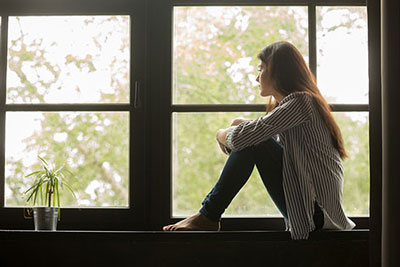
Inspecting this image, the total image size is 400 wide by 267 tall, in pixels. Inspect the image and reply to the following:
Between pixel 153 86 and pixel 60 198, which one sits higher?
pixel 153 86

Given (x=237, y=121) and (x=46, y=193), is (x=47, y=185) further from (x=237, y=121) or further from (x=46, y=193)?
(x=237, y=121)

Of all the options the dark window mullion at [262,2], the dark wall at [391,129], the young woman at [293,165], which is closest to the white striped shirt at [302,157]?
the young woman at [293,165]

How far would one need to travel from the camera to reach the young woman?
7.83 ft

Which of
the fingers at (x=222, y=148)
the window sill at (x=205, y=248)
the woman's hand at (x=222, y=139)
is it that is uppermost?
the woman's hand at (x=222, y=139)

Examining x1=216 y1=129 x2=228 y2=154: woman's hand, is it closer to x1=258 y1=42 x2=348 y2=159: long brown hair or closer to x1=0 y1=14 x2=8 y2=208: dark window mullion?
x1=258 y1=42 x2=348 y2=159: long brown hair

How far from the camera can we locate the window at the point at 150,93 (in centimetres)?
276

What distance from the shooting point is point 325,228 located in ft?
7.97

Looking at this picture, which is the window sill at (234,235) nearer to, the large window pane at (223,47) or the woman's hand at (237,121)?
the woman's hand at (237,121)

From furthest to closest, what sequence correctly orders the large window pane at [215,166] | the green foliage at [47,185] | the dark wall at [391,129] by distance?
1. the large window pane at [215,166]
2. the green foliage at [47,185]
3. the dark wall at [391,129]

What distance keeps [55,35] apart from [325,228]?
1.48 m

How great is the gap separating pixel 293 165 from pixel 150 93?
2.46ft

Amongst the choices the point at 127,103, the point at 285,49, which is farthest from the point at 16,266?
the point at 285,49

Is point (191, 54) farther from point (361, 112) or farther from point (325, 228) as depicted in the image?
point (325, 228)

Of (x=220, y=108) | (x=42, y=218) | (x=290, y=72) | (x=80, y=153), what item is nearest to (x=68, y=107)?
(x=80, y=153)
